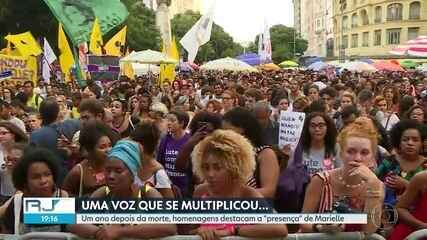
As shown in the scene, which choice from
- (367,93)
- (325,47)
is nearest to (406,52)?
(367,93)

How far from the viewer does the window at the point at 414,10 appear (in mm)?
87062

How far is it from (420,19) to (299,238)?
88712 mm

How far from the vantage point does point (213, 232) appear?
3400 mm

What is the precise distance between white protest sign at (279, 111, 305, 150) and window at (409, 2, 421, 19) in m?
86.1

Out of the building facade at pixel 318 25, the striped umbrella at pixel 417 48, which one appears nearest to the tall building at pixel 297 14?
the building facade at pixel 318 25

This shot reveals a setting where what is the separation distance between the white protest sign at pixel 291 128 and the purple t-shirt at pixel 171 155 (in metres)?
1.04

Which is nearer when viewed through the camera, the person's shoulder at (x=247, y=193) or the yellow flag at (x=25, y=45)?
the person's shoulder at (x=247, y=193)

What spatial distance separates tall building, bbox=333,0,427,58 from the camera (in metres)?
87.3

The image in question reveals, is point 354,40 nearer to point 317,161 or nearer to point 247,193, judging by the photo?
point 317,161

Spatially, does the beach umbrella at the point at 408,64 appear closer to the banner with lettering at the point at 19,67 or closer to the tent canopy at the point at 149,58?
the tent canopy at the point at 149,58

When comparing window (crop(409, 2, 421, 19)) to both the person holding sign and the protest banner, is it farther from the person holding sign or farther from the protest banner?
the person holding sign

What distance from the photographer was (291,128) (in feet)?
20.6

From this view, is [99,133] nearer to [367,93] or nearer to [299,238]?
[299,238]

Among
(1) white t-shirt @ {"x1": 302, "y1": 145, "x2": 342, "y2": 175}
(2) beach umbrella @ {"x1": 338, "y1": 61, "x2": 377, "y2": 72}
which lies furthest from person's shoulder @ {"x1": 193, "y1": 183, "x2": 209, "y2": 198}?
(2) beach umbrella @ {"x1": 338, "y1": 61, "x2": 377, "y2": 72}
